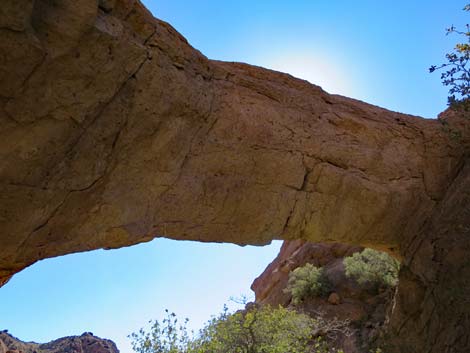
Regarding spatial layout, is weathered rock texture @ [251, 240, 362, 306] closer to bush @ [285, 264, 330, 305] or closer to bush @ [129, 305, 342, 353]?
bush @ [285, 264, 330, 305]

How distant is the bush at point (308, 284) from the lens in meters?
16.3

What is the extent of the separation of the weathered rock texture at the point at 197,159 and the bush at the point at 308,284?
26.6 ft

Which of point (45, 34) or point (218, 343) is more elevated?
point (45, 34)

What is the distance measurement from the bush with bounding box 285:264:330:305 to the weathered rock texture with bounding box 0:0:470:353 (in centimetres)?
810

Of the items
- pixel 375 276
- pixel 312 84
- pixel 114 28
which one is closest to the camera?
pixel 114 28

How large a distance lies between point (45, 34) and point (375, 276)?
14.2 meters

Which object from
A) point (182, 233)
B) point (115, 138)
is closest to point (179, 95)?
point (115, 138)

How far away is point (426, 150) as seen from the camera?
8102 mm

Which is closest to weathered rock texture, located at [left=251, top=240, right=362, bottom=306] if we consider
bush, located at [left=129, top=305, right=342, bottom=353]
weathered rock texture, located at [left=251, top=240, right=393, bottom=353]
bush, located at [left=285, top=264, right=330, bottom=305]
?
weathered rock texture, located at [left=251, top=240, right=393, bottom=353]

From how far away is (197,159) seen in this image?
604 cm

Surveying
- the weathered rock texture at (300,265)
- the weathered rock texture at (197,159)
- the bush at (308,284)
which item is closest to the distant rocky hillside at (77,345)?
the weathered rock texture at (300,265)

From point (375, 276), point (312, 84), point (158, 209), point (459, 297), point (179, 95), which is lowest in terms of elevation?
point (459, 297)

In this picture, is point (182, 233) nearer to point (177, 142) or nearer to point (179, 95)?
point (177, 142)

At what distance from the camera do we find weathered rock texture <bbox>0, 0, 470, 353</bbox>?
4500 millimetres
